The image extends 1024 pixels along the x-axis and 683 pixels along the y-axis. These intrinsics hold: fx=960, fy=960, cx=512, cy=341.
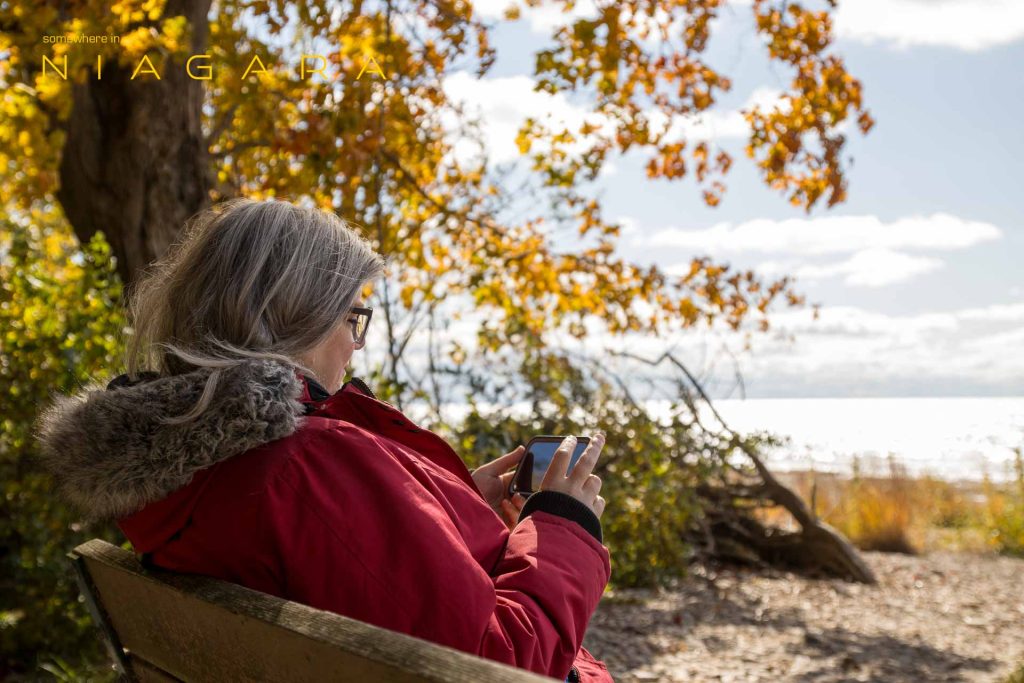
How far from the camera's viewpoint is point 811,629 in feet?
19.9

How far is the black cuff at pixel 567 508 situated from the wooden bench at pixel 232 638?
0.63 meters

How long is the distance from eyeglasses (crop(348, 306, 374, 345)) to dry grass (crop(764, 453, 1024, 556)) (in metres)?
7.47

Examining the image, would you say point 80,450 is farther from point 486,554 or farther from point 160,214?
point 160,214

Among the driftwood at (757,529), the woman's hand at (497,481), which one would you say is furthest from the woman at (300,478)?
the driftwood at (757,529)

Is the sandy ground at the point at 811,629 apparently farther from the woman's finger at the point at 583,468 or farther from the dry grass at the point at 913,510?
the woman's finger at the point at 583,468

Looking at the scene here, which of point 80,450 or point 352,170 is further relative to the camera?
point 352,170

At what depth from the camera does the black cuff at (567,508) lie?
181 centimetres

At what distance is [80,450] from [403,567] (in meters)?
0.57

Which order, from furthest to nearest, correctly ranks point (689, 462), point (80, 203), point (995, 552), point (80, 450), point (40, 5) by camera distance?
1. point (995, 552)
2. point (689, 462)
3. point (80, 203)
4. point (40, 5)
5. point (80, 450)

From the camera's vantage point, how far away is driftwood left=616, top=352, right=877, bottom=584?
25.7 ft

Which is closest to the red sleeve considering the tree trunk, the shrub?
the shrub

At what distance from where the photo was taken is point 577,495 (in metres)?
1.84

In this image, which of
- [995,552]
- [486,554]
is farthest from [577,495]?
[995,552]

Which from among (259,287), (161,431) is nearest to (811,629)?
(259,287)
